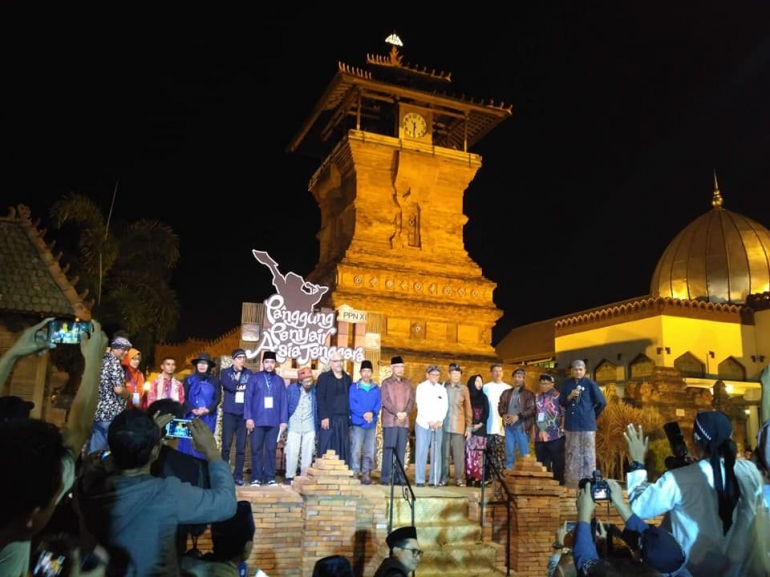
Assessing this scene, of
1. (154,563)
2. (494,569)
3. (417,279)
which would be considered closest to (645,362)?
(417,279)

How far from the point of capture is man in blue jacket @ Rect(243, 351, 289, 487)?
8977mm

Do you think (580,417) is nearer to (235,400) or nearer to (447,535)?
(447,535)

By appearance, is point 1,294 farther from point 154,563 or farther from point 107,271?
point 154,563

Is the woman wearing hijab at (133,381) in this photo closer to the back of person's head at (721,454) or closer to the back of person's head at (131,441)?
the back of person's head at (131,441)

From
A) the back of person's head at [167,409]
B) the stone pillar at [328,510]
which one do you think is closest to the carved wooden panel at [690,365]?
the stone pillar at [328,510]

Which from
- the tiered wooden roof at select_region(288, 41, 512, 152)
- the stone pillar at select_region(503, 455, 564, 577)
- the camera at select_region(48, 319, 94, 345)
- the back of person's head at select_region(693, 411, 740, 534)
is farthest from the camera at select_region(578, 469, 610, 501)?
the tiered wooden roof at select_region(288, 41, 512, 152)

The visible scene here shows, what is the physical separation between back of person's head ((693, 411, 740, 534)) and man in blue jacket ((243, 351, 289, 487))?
6374mm

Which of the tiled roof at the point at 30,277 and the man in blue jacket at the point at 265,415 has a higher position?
the tiled roof at the point at 30,277

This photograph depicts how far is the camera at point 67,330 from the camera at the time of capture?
9.95 ft

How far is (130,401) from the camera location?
838 centimetres

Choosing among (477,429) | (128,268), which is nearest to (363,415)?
(477,429)

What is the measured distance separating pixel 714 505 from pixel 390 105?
23463 mm

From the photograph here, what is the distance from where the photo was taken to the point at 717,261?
2812 centimetres

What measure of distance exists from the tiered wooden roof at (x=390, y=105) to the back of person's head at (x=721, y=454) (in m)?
20.9
